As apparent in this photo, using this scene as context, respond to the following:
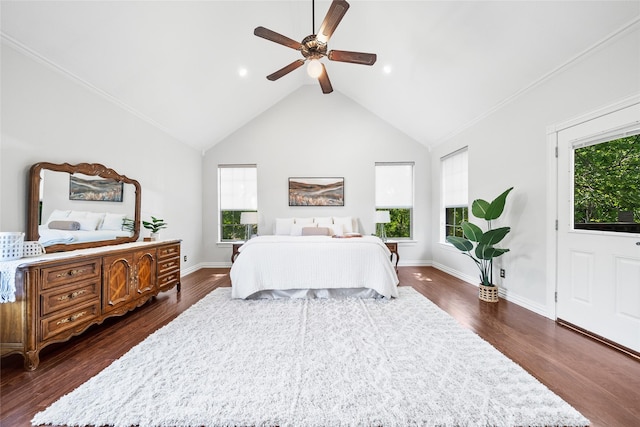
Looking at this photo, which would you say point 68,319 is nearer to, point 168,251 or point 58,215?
point 58,215

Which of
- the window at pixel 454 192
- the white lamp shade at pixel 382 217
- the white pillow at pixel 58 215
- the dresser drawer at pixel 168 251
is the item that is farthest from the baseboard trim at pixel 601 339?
the white pillow at pixel 58 215

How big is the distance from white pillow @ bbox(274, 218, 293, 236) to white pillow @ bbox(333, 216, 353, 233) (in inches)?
35.6

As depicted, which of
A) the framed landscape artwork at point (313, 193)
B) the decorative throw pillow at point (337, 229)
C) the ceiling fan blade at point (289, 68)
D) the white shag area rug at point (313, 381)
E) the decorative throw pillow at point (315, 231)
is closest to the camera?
the white shag area rug at point (313, 381)

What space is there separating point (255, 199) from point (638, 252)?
17.2ft

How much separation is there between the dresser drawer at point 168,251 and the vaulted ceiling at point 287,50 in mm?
1868

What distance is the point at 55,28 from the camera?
2.19 m

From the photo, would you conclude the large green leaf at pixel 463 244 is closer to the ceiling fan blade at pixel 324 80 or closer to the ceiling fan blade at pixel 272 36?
the ceiling fan blade at pixel 324 80

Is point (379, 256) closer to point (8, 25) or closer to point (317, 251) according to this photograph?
point (317, 251)

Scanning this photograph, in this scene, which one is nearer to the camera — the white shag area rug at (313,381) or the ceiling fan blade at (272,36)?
the white shag area rug at (313,381)

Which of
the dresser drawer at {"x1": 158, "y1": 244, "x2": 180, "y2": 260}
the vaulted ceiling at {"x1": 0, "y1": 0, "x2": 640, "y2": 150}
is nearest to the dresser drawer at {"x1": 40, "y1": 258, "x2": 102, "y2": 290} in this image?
→ the dresser drawer at {"x1": 158, "y1": 244, "x2": 180, "y2": 260}

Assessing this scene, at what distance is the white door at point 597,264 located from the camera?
6.68 feet

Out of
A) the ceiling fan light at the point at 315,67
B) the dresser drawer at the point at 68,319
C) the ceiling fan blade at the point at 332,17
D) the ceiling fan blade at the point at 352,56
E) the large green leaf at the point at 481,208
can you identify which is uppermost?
the ceiling fan blade at the point at 332,17

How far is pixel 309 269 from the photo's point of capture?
3.28 metres

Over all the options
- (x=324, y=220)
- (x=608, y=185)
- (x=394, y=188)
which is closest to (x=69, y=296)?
(x=324, y=220)
